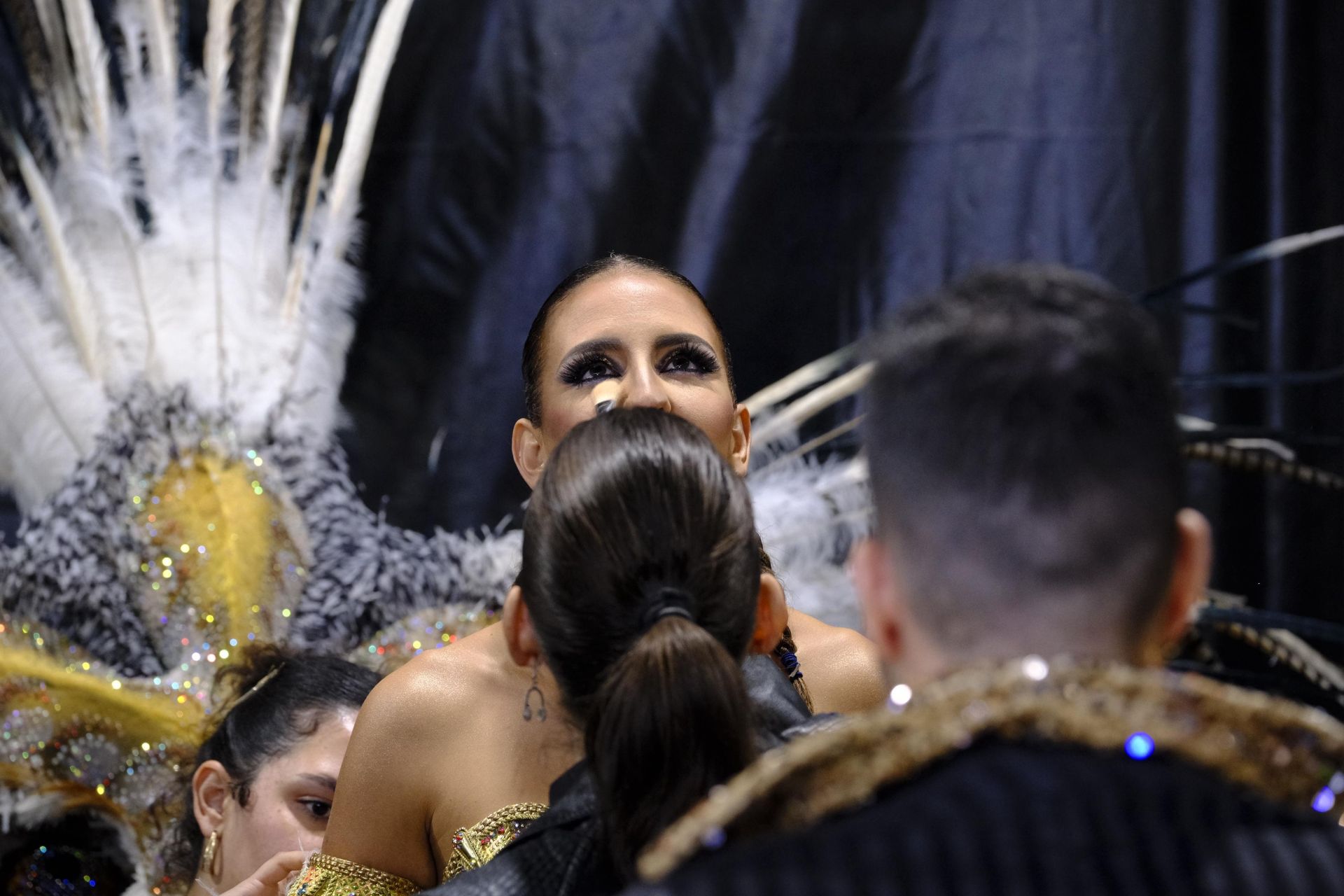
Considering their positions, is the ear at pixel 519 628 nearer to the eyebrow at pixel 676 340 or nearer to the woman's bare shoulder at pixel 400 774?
the woman's bare shoulder at pixel 400 774

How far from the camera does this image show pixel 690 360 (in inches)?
49.4

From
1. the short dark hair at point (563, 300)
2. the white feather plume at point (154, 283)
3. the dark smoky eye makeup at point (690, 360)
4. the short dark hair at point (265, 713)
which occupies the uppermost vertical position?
the white feather plume at point (154, 283)

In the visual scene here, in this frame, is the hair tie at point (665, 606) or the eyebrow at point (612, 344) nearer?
the hair tie at point (665, 606)

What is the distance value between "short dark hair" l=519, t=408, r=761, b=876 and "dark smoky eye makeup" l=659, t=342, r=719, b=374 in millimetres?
386

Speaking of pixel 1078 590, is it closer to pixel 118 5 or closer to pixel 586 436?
pixel 586 436

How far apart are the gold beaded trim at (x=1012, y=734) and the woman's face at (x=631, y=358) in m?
0.64

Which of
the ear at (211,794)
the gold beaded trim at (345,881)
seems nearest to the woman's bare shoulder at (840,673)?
the gold beaded trim at (345,881)

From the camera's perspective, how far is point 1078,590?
22.7 inches

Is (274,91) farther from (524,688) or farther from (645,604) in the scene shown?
(645,604)

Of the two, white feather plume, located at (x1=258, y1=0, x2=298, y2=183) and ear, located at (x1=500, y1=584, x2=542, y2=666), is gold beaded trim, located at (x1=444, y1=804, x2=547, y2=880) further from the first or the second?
white feather plume, located at (x1=258, y1=0, x2=298, y2=183)

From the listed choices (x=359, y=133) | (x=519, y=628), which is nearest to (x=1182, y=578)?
(x=519, y=628)

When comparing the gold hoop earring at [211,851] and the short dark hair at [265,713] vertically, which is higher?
the short dark hair at [265,713]

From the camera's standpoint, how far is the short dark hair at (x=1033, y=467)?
22.7 inches

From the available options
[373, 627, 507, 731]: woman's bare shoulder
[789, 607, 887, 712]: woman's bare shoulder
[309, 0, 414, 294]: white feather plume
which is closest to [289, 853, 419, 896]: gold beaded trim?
[373, 627, 507, 731]: woman's bare shoulder
